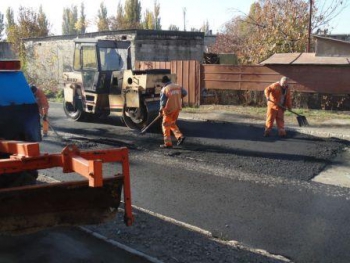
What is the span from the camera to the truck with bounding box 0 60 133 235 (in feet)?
10.6

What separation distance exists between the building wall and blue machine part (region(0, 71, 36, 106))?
10.6 meters

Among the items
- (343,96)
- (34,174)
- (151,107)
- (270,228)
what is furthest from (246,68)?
(34,174)

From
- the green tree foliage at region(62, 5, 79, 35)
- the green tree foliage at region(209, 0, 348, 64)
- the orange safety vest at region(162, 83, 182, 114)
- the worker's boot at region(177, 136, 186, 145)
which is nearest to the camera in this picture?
the orange safety vest at region(162, 83, 182, 114)

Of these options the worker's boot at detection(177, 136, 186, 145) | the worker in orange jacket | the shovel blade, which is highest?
the worker in orange jacket

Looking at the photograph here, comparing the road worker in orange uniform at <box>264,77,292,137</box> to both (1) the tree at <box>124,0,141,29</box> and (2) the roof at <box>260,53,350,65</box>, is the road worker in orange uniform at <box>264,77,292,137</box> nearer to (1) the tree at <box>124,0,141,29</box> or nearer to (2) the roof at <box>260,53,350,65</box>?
(2) the roof at <box>260,53,350,65</box>

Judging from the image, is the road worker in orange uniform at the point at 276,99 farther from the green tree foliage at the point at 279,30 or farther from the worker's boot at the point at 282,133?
the green tree foliage at the point at 279,30

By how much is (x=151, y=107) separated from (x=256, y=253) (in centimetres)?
679

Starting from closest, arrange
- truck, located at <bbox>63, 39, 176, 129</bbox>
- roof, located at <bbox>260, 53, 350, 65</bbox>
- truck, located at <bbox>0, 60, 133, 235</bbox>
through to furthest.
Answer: truck, located at <bbox>0, 60, 133, 235</bbox>
truck, located at <bbox>63, 39, 176, 129</bbox>
roof, located at <bbox>260, 53, 350, 65</bbox>

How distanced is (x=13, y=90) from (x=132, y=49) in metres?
13.6

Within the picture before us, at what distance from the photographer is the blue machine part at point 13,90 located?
410cm

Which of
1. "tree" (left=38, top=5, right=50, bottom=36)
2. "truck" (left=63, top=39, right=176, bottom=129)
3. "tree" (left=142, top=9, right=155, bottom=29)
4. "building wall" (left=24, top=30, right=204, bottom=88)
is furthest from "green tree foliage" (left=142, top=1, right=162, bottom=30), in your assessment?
"truck" (left=63, top=39, right=176, bottom=129)

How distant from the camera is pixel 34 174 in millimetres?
4379

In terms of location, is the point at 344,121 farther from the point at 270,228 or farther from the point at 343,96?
the point at 270,228

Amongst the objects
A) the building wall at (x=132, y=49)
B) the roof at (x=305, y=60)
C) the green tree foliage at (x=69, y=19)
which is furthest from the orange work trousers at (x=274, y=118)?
the green tree foliage at (x=69, y=19)
